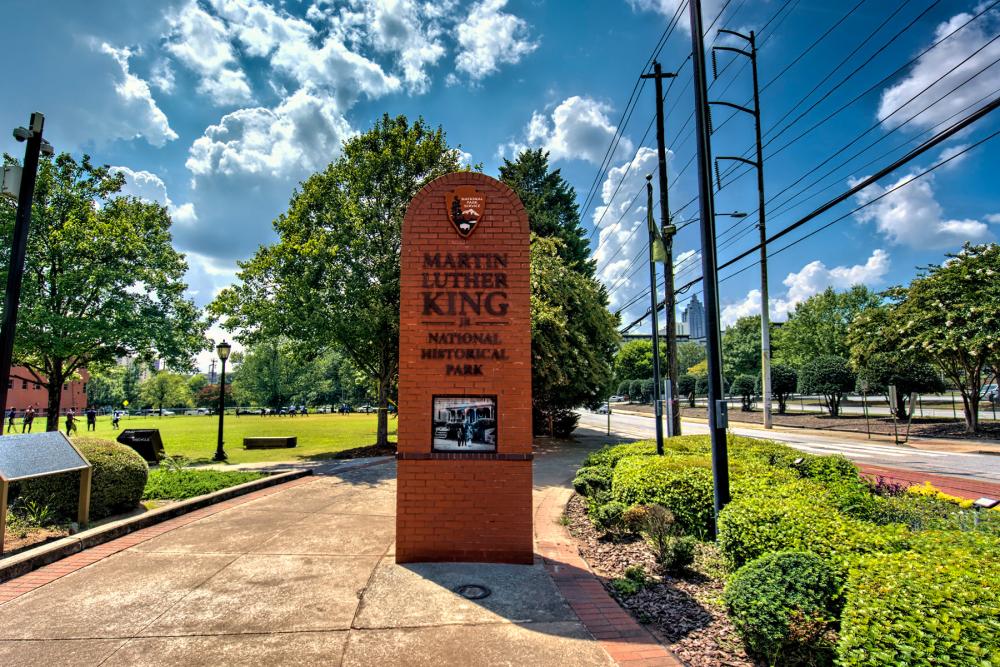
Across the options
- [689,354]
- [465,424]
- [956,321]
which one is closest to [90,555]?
[465,424]

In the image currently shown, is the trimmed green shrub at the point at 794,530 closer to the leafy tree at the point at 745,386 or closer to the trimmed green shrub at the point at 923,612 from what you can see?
the trimmed green shrub at the point at 923,612

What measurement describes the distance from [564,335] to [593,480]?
868cm

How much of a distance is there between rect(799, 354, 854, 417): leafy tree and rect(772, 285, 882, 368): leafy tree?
12524mm

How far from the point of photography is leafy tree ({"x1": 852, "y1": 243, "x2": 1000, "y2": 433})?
21.2 meters

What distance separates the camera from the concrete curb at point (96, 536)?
5008mm

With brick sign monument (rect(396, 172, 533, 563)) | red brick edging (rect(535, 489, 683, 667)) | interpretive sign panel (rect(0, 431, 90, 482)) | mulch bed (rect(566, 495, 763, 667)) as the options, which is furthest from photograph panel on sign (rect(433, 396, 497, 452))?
interpretive sign panel (rect(0, 431, 90, 482))

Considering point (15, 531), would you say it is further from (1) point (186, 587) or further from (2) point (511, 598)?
(2) point (511, 598)

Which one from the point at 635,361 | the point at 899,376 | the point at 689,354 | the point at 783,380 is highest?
the point at 689,354

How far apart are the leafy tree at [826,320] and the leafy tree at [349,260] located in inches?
1732

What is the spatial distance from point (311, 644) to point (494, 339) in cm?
332

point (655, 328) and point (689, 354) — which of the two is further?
point (689, 354)

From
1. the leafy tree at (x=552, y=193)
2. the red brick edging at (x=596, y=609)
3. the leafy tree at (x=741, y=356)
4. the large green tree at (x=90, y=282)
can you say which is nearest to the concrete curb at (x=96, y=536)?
the red brick edging at (x=596, y=609)

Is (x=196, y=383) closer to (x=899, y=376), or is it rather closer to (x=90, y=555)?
(x=90, y=555)

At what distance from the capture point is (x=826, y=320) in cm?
4919
